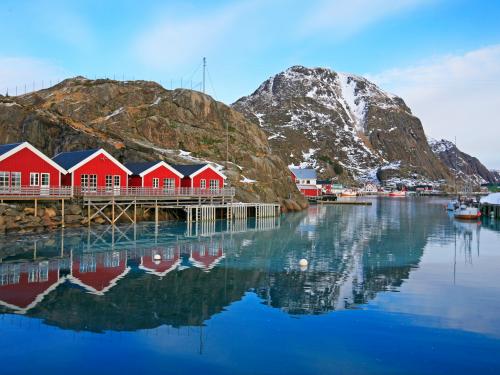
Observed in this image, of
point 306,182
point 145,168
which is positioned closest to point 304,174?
point 306,182

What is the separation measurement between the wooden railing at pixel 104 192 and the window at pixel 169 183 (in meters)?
1.06

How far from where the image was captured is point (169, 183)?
61.9 m

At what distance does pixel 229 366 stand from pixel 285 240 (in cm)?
3107

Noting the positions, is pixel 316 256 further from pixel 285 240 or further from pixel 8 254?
pixel 8 254

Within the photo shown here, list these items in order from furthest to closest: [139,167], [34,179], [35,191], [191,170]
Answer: [191,170]
[139,167]
[34,179]
[35,191]

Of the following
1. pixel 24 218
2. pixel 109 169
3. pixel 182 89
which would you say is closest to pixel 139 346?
pixel 24 218

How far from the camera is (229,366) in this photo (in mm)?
14844

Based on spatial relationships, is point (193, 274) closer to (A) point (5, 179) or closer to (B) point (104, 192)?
(A) point (5, 179)

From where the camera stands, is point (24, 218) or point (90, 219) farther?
point (90, 219)

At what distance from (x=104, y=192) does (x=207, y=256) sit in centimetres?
2283

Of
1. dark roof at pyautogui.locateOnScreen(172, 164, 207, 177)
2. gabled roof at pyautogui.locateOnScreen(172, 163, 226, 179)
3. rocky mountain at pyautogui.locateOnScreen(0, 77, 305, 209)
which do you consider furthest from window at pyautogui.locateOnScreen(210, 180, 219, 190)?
rocky mountain at pyautogui.locateOnScreen(0, 77, 305, 209)

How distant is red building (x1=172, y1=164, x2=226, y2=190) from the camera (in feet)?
211

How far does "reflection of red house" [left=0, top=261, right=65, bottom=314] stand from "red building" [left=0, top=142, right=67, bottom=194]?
18.8 meters

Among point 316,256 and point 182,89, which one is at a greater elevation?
point 182,89
